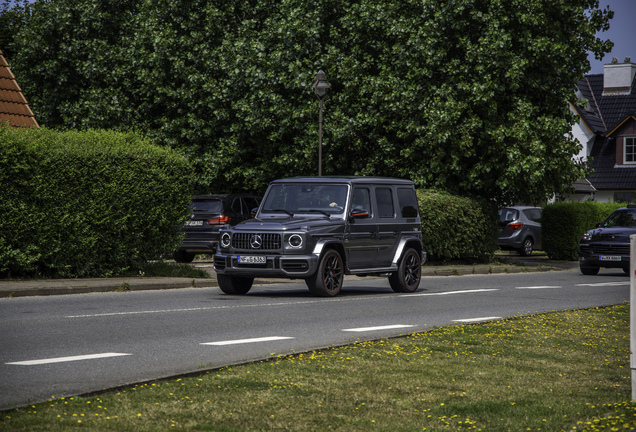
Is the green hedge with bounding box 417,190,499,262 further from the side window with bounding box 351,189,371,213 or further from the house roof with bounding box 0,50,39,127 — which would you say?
the house roof with bounding box 0,50,39,127

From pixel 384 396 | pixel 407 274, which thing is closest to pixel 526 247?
pixel 407 274

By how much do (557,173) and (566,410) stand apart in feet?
74.0

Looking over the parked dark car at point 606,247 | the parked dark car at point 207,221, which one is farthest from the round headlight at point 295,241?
the parked dark car at point 606,247

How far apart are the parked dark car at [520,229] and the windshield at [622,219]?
887 cm

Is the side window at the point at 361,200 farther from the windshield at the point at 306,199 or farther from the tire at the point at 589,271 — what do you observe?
the tire at the point at 589,271

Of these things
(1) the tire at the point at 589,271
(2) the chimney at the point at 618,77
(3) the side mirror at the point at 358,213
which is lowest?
(1) the tire at the point at 589,271

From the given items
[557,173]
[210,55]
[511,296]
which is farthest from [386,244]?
[210,55]

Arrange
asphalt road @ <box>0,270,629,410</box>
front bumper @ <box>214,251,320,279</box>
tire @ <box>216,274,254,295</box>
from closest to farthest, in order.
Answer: asphalt road @ <box>0,270,629,410</box>
front bumper @ <box>214,251,320,279</box>
tire @ <box>216,274,254,295</box>

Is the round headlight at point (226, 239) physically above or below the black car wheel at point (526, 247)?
above

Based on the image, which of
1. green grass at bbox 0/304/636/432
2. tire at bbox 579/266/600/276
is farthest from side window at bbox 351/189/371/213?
tire at bbox 579/266/600/276

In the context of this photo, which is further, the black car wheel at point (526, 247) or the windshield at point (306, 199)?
the black car wheel at point (526, 247)

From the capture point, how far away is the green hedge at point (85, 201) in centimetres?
1617

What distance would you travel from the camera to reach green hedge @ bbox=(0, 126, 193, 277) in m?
16.2

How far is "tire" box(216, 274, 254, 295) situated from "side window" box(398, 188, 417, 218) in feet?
11.0
